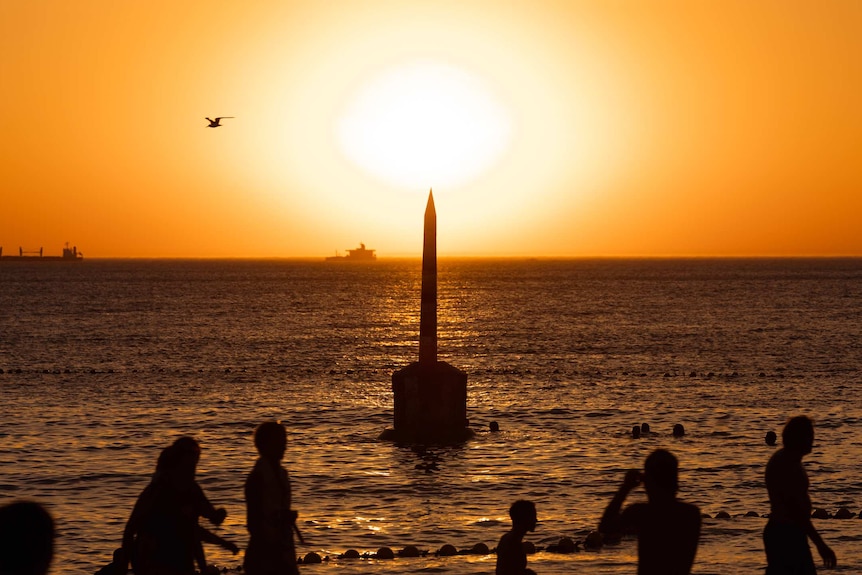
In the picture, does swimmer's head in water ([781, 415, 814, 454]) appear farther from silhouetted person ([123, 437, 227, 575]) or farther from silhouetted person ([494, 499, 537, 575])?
silhouetted person ([123, 437, 227, 575])

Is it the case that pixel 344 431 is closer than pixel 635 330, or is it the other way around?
pixel 344 431

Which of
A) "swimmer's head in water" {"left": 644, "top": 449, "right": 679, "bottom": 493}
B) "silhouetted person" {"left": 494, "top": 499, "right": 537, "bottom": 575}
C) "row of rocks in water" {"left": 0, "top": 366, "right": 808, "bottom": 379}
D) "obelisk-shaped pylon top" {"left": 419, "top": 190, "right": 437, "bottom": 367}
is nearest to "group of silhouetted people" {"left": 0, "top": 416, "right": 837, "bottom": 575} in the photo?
"swimmer's head in water" {"left": 644, "top": 449, "right": 679, "bottom": 493}

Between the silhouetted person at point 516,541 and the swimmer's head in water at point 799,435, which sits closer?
the swimmer's head in water at point 799,435

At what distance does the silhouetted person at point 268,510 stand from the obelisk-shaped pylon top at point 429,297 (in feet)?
66.7

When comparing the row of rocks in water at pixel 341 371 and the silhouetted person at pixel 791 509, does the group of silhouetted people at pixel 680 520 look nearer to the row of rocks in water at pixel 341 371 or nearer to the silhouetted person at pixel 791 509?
the silhouetted person at pixel 791 509

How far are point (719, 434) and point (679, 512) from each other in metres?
26.9

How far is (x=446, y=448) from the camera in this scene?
29.9 m

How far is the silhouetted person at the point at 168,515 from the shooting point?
8.66 meters

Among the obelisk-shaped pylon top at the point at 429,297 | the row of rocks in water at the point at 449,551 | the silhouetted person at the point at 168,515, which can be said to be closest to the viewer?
the silhouetted person at the point at 168,515

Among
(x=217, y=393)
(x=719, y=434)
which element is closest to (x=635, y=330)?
(x=217, y=393)

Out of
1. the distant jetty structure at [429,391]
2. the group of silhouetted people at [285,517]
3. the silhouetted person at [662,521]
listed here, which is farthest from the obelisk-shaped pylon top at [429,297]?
the silhouetted person at [662,521]

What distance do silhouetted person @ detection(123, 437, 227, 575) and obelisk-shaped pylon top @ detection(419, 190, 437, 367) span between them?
20.1 m

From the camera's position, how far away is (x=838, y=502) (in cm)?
2197

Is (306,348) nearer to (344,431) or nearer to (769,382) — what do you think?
(769,382)
